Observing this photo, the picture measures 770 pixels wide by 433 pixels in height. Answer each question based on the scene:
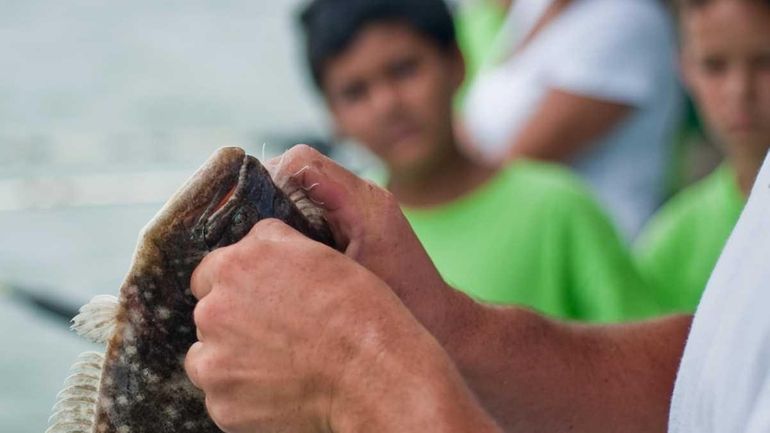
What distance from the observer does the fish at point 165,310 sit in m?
1.67

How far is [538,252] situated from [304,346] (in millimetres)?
1887

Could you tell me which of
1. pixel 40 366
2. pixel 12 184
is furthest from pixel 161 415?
pixel 12 184

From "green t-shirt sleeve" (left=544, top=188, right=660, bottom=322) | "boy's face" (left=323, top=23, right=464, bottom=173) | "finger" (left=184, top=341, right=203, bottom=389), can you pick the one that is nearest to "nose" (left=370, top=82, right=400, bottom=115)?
"boy's face" (left=323, top=23, right=464, bottom=173)

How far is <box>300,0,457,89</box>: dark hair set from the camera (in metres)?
3.55

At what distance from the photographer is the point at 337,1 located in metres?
3.59

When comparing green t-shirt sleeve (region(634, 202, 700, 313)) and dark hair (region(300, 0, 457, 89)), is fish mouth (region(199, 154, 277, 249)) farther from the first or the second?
green t-shirt sleeve (region(634, 202, 700, 313))

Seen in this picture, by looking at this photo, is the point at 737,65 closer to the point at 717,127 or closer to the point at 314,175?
the point at 717,127

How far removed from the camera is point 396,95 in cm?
355

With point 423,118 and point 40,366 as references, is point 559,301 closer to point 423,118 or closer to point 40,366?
point 423,118

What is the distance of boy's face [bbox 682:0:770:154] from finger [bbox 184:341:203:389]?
80.0 inches

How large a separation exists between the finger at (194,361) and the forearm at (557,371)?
0.36m

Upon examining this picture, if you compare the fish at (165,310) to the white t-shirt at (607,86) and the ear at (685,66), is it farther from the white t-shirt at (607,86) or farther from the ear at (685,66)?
the white t-shirt at (607,86)

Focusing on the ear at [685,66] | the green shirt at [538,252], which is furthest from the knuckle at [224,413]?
the ear at [685,66]

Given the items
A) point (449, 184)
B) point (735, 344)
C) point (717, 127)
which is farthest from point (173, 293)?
point (717, 127)
